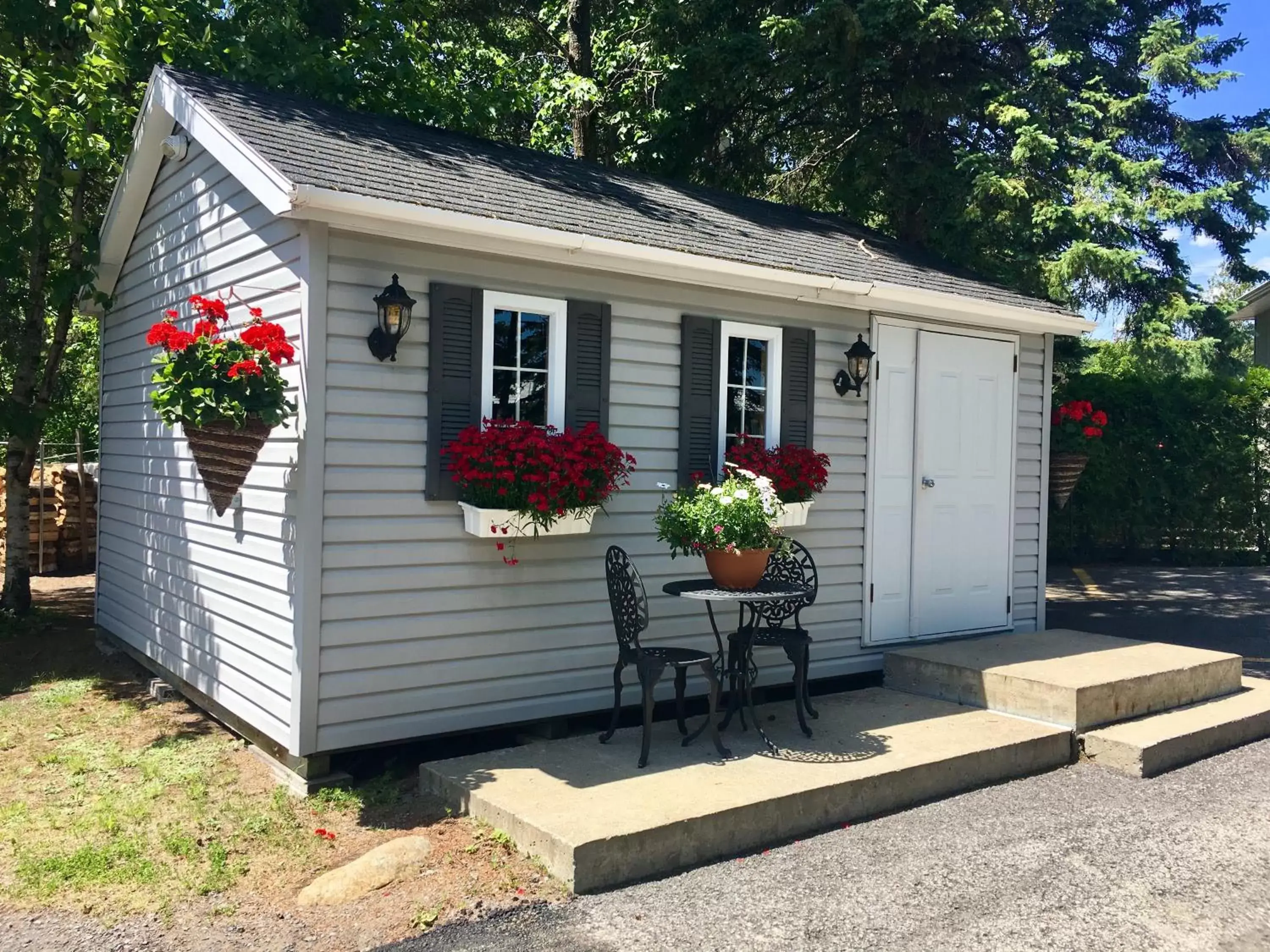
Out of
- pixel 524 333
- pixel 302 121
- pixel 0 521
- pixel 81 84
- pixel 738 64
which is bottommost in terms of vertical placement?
pixel 0 521

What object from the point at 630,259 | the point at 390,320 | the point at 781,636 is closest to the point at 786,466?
the point at 781,636

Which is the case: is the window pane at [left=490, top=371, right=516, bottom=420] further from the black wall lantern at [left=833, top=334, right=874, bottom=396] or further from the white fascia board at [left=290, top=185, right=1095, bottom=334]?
the black wall lantern at [left=833, top=334, right=874, bottom=396]

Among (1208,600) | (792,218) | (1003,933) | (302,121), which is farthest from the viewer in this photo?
(1208,600)

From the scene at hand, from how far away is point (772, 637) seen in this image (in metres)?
5.37

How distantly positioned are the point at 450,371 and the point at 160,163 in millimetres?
3095

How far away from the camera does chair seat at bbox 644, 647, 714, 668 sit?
4691 millimetres

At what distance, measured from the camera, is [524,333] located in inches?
210

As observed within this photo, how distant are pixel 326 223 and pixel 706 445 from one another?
2.48 m

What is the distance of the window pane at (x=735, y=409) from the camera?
243 inches

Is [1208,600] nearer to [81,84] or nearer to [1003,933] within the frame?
[1003,933]

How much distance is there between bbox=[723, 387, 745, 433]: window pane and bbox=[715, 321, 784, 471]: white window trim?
0.14 ft

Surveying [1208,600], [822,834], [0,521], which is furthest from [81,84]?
[1208,600]

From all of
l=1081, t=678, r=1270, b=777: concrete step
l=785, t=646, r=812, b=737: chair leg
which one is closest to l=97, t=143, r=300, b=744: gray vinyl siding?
l=785, t=646, r=812, b=737: chair leg

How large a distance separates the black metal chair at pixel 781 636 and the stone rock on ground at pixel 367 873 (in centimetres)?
183
